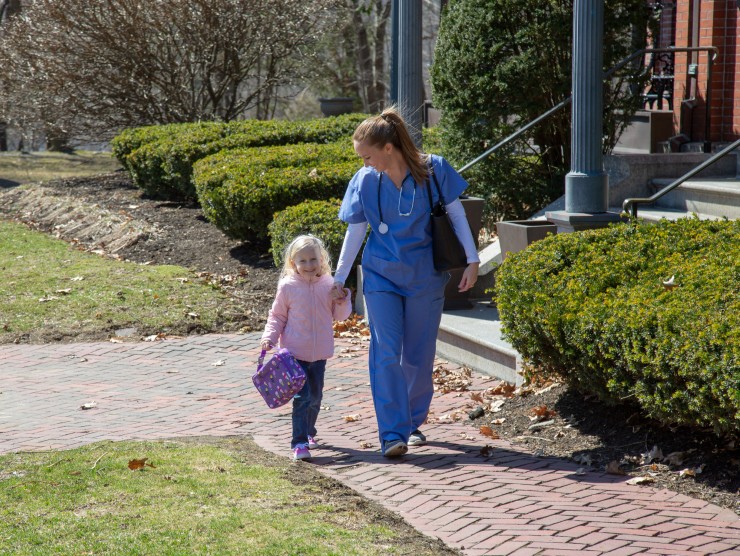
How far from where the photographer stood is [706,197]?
345 inches

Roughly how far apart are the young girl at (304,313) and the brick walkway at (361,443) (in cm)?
28

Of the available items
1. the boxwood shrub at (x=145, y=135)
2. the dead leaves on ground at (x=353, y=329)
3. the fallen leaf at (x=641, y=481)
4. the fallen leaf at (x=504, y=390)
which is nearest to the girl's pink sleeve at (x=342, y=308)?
the fallen leaf at (x=504, y=390)

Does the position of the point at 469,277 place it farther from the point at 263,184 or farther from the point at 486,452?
the point at 263,184

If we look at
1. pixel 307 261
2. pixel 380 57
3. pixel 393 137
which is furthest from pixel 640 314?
pixel 380 57

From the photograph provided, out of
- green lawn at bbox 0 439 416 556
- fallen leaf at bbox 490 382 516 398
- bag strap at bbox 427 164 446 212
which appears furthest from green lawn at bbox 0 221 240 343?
bag strap at bbox 427 164 446 212

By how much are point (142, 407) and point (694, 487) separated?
3.70 metres

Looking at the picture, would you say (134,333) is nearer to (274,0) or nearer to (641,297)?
(641,297)

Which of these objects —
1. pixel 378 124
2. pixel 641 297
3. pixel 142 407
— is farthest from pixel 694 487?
pixel 142 407

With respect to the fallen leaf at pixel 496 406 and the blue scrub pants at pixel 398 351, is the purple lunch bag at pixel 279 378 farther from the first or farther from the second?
the fallen leaf at pixel 496 406

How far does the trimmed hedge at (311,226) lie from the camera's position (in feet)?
29.9

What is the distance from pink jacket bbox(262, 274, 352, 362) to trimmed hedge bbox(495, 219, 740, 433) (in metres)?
1.18

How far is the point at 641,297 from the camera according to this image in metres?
5.15

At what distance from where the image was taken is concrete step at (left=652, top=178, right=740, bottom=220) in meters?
8.45

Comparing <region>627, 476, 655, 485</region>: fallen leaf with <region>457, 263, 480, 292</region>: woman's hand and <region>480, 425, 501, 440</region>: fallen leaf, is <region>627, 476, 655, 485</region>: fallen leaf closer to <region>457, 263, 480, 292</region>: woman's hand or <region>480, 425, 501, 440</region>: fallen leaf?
<region>480, 425, 501, 440</region>: fallen leaf
